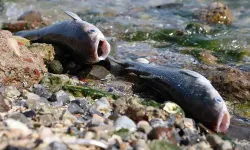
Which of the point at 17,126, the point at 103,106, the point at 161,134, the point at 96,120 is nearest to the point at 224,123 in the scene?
the point at 161,134

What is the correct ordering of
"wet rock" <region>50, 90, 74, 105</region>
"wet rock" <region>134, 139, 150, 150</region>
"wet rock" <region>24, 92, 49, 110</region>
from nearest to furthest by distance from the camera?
"wet rock" <region>134, 139, 150, 150</region>, "wet rock" <region>24, 92, 49, 110</region>, "wet rock" <region>50, 90, 74, 105</region>

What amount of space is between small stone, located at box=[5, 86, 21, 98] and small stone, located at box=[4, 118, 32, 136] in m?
1.09

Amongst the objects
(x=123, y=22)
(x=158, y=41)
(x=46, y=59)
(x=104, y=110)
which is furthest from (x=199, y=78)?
(x=123, y=22)

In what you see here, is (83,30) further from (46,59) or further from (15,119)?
(15,119)

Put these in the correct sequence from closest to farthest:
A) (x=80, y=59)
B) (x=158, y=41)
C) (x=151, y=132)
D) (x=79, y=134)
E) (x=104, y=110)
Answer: (x=79, y=134) → (x=151, y=132) → (x=104, y=110) → (x=80, y=59) → (x=158, y=41)

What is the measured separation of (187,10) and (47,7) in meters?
3.84

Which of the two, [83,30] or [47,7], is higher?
[83,30]

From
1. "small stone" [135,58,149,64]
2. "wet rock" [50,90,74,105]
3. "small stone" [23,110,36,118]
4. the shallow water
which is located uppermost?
"small stone" [23,110,36,118]

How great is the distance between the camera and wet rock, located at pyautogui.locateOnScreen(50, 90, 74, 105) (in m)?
5.04

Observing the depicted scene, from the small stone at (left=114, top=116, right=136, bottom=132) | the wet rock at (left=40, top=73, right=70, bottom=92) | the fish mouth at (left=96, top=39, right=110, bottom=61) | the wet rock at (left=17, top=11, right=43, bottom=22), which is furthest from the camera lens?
the wet rock at (left=17, top=11, right=43, bottom=22)

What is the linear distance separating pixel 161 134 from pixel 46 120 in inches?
39.1

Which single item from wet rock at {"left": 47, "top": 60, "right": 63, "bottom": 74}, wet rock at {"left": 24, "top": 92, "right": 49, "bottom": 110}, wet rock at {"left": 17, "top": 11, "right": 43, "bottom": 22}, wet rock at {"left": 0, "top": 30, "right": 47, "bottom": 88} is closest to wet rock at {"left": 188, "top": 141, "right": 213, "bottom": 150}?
wet rock at {"left": 24, "top": 92, "right": 49, "bottom": 110}

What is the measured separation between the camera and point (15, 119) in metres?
4.09

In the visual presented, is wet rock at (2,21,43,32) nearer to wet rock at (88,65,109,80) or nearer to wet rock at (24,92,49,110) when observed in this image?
wet rock at (88,65,109,80)
